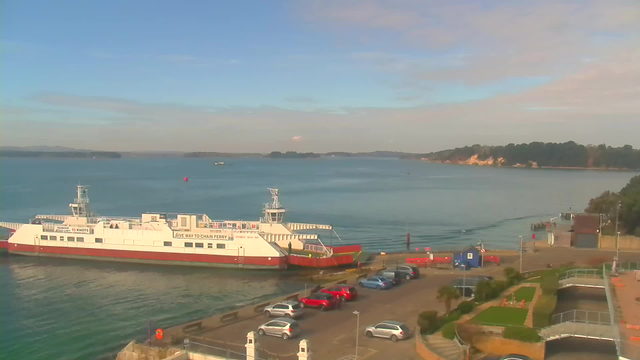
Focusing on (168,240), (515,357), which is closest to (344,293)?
(515,357)

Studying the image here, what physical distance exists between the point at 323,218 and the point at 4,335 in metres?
47.9

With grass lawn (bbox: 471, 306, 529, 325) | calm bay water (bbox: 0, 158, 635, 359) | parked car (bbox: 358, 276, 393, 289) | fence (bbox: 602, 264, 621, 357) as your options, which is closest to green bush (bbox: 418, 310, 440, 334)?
grass lawn (bbox: 471, 306, 529, 325)

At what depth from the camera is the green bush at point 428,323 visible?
60.5 feet

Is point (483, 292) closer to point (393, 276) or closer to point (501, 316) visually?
point (501, 316)

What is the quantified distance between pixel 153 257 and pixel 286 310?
21.8 meters

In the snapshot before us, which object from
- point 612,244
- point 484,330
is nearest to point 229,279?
point 484,330

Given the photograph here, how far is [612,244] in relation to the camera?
1570 inches

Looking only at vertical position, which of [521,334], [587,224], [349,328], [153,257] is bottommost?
[153,257]

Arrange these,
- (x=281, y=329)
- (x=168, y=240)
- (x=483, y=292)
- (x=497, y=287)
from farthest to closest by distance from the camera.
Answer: (x=168, y=240)
(x=497, y=287)
(x=483, y=292)
(x=281, y=329)

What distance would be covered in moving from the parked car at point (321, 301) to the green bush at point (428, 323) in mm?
5828

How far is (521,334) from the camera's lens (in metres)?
16.7

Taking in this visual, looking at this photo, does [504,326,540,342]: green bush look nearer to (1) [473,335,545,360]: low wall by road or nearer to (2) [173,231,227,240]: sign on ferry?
(1) [473,335,545,360]: low wall by road

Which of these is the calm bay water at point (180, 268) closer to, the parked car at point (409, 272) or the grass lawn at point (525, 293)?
the parked car at point (409, 272)

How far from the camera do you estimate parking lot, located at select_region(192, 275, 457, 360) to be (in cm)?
1781
